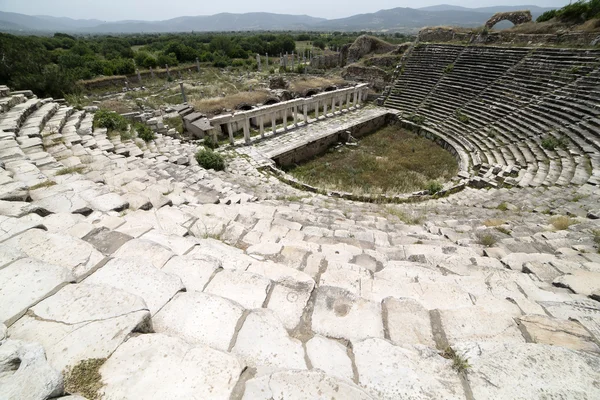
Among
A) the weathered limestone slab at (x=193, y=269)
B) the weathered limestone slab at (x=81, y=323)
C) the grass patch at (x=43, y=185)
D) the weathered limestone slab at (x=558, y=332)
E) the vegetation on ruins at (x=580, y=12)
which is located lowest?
the grass patch at (x=43, y=185)

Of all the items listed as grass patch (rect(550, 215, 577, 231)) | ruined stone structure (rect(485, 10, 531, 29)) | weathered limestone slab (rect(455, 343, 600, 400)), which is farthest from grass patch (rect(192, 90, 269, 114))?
ruined stone structure (rect(485, 10, 531, 29))

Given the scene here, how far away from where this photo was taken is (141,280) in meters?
2.45

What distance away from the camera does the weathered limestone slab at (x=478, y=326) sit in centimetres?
220

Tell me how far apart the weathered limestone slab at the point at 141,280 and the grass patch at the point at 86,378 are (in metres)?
0.61

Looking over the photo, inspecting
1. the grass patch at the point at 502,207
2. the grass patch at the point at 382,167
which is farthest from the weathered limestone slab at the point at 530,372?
the grass patch at the point at 382,167

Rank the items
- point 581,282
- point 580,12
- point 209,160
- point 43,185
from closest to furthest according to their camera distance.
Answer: point 581,282, point 43,185, point 209,160, point 580,12

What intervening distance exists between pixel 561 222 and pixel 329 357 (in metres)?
7.74

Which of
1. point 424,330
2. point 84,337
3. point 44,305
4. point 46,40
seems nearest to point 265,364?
point 84,337

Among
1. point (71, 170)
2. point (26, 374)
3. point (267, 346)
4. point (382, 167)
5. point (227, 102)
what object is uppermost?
point (26, 374)

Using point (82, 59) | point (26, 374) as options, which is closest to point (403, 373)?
point (26, 374)

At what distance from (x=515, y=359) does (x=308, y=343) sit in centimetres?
143

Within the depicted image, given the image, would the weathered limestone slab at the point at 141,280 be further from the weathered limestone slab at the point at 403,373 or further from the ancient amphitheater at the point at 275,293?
the weathered limestone slab at the point at 403,373

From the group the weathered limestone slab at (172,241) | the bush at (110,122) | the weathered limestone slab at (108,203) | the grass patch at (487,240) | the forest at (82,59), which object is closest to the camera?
the weathered limestone slab at (172,241)

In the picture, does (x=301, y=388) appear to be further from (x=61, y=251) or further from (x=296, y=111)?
(x=296, y=111)
